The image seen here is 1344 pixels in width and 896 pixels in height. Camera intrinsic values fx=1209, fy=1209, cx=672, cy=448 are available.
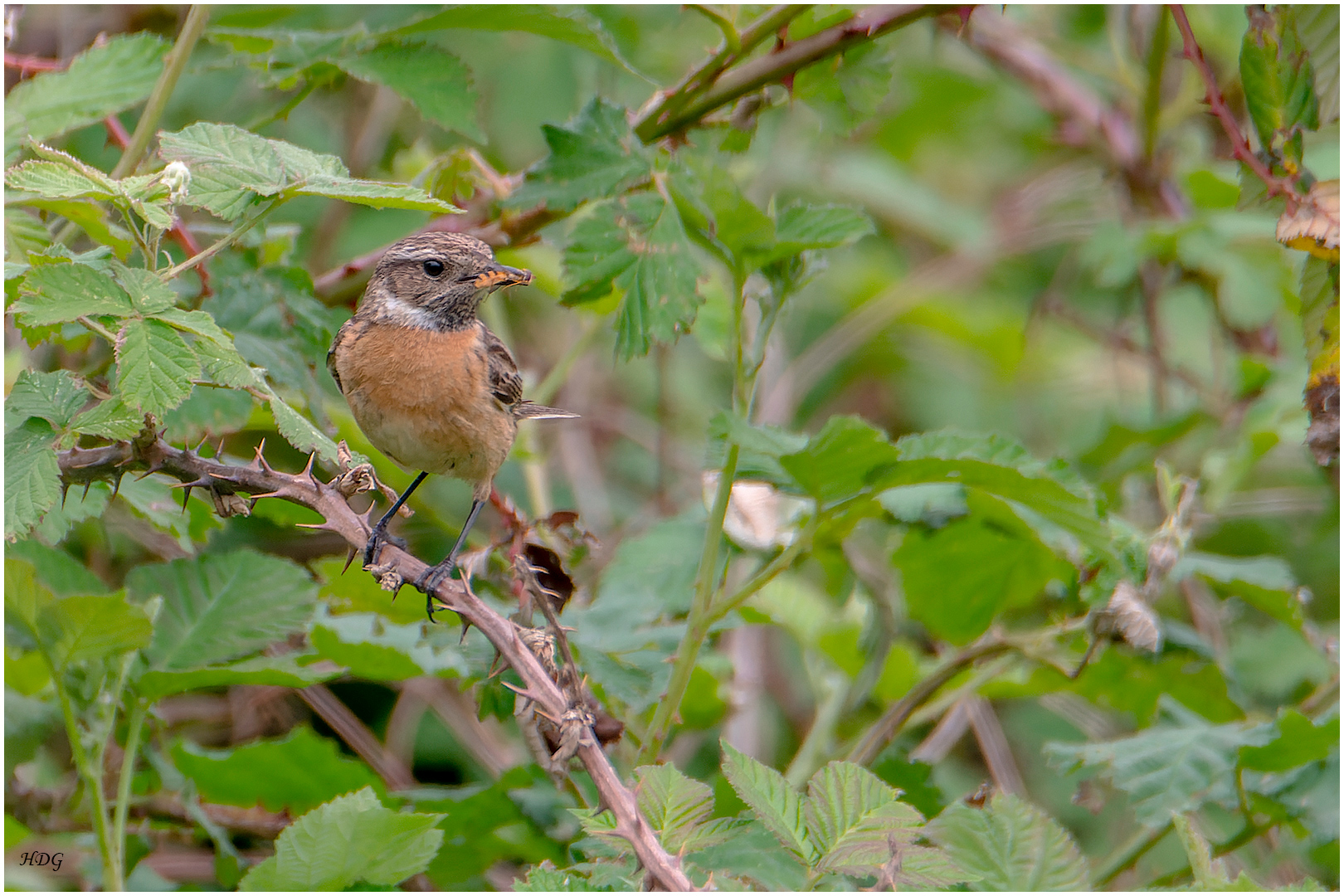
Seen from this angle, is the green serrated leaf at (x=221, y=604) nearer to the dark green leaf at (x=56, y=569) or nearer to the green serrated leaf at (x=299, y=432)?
the dark green leaf at (x=56, y=569)

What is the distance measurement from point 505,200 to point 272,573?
3.75 ft

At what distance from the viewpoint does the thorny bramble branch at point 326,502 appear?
6.88 ft

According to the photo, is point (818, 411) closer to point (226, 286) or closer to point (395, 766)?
point (395, 766)

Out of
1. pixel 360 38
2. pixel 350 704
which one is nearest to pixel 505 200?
pixel 360 38

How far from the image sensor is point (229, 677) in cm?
286

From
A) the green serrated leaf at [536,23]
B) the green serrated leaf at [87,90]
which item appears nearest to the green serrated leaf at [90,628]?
the green serrated leaf at [87,90]

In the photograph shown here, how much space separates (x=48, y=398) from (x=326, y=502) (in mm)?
545

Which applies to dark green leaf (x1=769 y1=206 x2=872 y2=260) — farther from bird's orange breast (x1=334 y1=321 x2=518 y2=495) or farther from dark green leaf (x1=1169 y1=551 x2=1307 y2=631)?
dark green leaf (x1=1169 y1=551 x2=1307 y2=631)

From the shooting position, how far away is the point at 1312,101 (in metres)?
2.90

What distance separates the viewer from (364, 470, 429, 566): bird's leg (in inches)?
89.8

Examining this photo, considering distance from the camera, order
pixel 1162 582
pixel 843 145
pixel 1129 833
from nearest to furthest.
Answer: pixel 1162 582 < pixel 1129 833 < pixel 843 145

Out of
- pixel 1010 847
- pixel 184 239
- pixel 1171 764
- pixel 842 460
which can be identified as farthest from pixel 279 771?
pixel 1171 764

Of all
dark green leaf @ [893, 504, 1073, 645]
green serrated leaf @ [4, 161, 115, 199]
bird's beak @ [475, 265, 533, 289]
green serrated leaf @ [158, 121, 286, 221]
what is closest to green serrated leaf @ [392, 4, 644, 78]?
bird's beak @ [475, 265, 533, 289]

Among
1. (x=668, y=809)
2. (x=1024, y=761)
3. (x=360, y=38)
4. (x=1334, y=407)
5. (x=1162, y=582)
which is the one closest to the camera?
(x=668, y=809)
